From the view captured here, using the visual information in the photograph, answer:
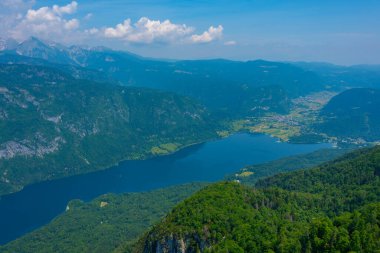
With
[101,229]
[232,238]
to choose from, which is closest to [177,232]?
[232,238]

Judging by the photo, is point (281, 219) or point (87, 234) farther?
point (87, 234)

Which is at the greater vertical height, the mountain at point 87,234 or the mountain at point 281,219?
the mountain at point 281,219

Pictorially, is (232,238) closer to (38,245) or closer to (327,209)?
A: (327,209)

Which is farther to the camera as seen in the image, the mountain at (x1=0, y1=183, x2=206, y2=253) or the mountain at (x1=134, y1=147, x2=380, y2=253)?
the mountain at (x1=0, y1=183, x2=206, y2=253)

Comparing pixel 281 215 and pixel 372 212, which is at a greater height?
pixel 372 212

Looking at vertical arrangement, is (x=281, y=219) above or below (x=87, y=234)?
above

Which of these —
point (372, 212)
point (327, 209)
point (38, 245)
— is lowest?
point (38, 245)

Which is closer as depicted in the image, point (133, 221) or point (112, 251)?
point (112, 251)

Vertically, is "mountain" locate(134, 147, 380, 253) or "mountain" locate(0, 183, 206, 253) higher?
"mountain" locate(134, 147, 380, 253)
